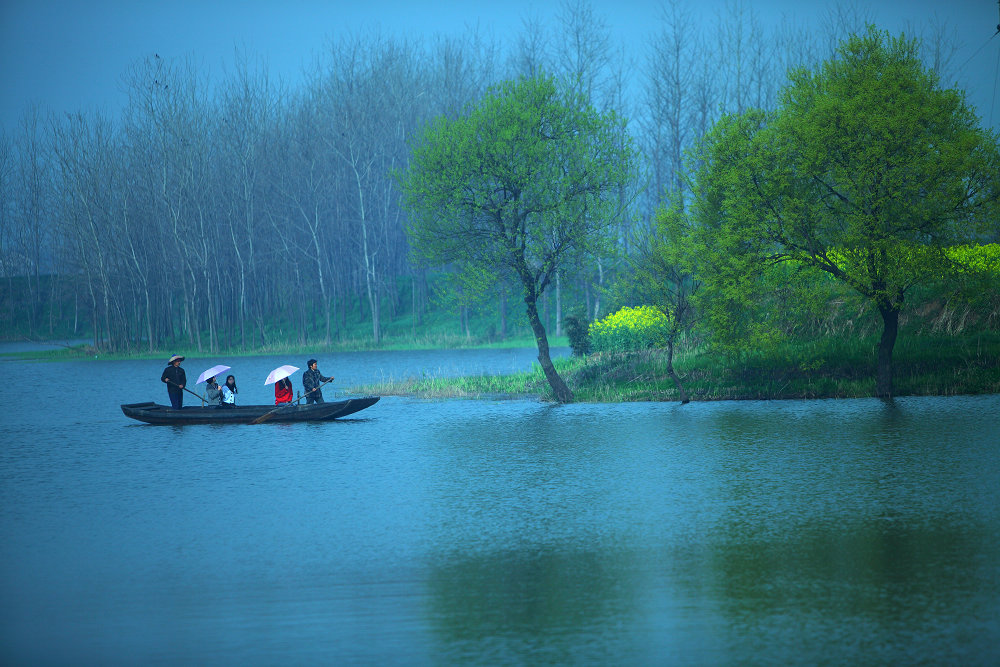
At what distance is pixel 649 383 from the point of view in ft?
120

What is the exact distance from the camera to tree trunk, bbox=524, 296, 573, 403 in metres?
34.7

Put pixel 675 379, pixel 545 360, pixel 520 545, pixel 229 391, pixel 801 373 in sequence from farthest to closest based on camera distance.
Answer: pixel 801 373, pixel 545 360, pixel 675 379, pixel 229 391, pixel 520 545

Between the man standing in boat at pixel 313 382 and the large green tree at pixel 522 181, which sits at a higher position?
the large green tree at pixel 522 181

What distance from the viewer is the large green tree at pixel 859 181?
99.6 feet

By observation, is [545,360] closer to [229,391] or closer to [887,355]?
[229,391]


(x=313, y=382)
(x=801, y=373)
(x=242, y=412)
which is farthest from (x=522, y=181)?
(x=801, y=373)

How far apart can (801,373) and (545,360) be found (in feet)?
33.4

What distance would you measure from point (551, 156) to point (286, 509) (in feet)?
66.0

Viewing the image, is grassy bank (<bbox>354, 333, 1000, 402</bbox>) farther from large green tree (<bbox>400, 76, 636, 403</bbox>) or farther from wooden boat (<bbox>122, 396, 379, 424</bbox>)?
wooden boat (<bbox>122, 396, 379, 424</bbox>)

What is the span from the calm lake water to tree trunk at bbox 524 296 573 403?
703 cm

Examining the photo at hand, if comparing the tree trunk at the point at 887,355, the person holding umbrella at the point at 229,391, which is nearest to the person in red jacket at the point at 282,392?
the person holding umbrella at the point at 229,391

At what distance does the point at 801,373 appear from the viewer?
3506 cm

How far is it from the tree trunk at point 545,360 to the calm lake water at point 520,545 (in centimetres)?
703

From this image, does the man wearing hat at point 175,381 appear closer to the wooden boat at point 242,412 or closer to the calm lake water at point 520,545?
the wooden boat at point 242,412
